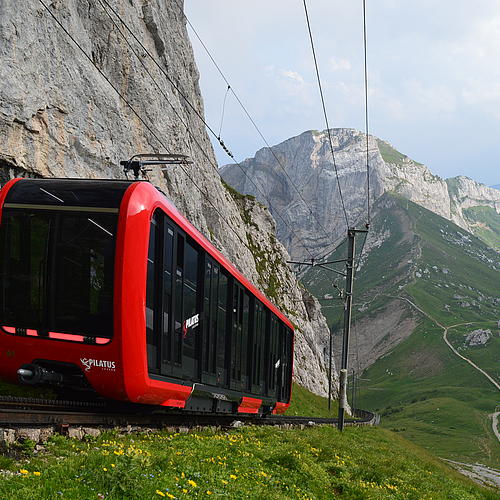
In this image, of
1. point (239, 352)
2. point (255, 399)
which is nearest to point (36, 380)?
point (239, 352)

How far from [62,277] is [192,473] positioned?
15.2ft

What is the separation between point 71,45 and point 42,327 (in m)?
33.9

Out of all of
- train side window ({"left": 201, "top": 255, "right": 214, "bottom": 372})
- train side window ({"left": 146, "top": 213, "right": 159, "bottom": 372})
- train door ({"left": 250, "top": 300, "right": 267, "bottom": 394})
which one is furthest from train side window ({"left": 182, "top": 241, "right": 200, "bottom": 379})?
train door ({"left": 250, "top": 300, "right": 267, "bottom": 394})

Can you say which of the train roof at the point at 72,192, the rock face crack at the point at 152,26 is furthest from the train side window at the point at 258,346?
the rock face crack at the point at 152,26

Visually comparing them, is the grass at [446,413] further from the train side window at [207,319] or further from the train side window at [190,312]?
the train side window at [190,312]

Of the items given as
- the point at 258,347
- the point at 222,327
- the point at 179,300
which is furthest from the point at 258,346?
the point at 179,300

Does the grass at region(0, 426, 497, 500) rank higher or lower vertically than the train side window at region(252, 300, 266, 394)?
lower

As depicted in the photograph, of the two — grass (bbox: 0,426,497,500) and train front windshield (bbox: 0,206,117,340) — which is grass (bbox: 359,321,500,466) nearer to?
grass (bbox: 0,426,497,500)

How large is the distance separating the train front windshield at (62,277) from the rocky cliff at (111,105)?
68.4 feet

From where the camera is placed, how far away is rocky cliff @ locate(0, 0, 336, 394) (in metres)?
31.9

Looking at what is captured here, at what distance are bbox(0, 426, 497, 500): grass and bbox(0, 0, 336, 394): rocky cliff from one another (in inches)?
910

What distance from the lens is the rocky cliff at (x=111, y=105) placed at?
105 ft

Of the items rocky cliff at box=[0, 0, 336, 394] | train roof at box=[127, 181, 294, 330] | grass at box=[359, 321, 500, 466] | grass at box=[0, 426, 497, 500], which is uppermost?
rocky cliff at box=[0, 0, 336, 394]

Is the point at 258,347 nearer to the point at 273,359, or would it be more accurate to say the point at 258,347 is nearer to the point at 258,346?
the point at 258,346
